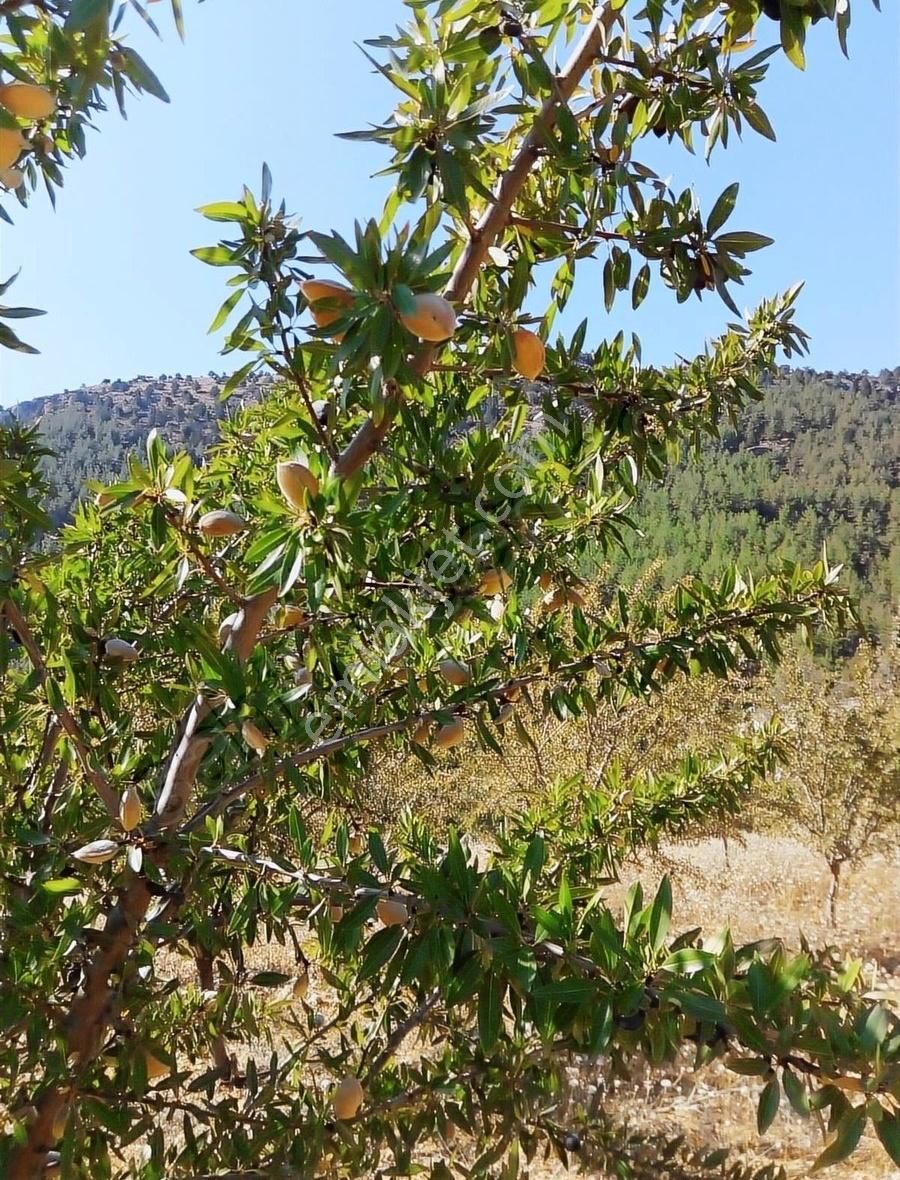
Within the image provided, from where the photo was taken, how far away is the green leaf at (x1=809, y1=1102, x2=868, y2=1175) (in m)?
0.54

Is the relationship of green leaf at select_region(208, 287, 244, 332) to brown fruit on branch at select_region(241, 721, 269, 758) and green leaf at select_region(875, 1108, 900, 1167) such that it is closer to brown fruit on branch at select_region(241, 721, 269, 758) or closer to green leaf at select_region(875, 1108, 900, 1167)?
brown fruit on branch at select_region(241, 721, 269, 758)

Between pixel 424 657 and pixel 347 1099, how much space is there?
59 centimetres

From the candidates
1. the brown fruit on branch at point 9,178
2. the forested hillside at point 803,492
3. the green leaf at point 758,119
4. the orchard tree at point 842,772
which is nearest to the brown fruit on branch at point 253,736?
the brown fruit on branch at point 9,178

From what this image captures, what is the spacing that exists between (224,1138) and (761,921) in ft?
30.0

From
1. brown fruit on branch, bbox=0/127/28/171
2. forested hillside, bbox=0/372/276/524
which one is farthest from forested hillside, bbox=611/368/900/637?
forested hillside, bbox=0/372/276/524

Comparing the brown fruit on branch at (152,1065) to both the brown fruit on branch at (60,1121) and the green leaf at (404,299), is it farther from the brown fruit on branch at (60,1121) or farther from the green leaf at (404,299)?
the green leaf at (404,299)

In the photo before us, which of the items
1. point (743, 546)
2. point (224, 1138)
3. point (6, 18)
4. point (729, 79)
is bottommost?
point (224, 1138)

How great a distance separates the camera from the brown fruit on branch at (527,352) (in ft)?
2.92

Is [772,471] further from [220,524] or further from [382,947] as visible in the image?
[382,947]

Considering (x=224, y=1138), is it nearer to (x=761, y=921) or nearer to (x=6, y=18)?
(x=6, y=18)

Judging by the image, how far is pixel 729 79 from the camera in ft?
2.99

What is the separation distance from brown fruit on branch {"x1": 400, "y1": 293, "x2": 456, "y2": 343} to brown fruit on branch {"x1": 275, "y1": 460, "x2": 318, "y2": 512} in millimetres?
196

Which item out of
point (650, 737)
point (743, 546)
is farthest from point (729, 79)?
point (743, 546)

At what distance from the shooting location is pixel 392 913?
0.75m
